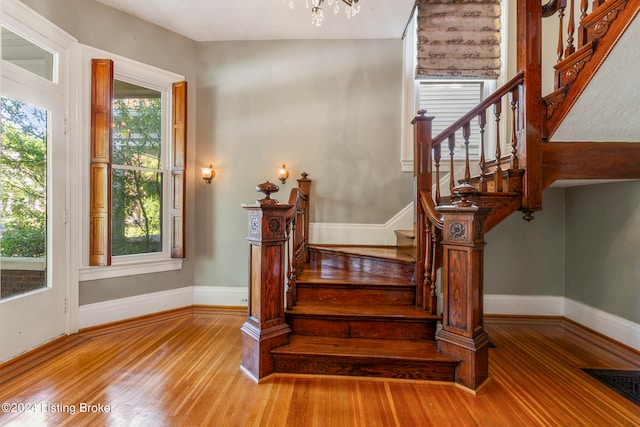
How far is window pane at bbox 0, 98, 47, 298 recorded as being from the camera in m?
2.41

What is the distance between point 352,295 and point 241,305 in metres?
1.67

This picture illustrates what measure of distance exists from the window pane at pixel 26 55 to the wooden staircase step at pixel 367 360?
2998 millimetres

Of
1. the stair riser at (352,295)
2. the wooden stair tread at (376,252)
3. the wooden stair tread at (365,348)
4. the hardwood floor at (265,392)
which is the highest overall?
the wooden stair tread at (376,252)

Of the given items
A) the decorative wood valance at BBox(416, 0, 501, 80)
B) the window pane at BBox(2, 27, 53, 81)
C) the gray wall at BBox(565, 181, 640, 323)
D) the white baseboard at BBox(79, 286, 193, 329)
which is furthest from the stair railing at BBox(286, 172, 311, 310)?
the gray wall at BBox(565, 181, 640, 323)

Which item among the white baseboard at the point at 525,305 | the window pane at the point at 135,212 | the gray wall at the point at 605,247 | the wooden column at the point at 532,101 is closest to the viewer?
the wooden column at the point at 532,101

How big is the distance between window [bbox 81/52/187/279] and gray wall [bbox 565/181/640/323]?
4.29 m

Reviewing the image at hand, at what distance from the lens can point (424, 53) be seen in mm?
3414

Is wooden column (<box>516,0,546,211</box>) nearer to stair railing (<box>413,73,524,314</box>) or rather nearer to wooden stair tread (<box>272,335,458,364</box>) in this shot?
stair railing (<box>413,73,524,314</box>)

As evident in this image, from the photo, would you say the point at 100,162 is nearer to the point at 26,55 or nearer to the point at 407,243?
the point at 26,55

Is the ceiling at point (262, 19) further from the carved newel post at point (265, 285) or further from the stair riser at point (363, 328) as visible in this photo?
the stair riser at point (363, 328)

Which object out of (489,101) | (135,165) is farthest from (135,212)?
(489,101)

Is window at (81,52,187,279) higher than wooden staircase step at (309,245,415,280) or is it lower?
higher

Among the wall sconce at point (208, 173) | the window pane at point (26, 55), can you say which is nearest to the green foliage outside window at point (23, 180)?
the window pane at point (26, 55)

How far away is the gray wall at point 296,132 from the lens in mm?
3729
